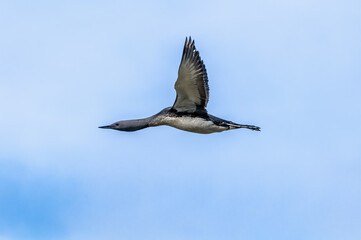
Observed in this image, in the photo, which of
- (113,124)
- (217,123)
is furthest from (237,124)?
A: (113,124)

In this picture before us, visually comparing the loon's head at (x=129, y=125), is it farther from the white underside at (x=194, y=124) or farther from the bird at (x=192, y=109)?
the white underside at (x=194, y=124)

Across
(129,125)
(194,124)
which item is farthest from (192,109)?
(129,125)

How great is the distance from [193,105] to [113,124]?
3.06m

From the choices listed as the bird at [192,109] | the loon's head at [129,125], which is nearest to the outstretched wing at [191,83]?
the bird at [192,109]

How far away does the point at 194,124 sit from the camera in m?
53.0

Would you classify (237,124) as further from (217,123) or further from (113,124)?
(113,124)

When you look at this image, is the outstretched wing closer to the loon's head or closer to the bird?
the bird

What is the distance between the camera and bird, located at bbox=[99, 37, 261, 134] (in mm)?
52406

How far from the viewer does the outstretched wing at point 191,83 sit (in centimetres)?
5222

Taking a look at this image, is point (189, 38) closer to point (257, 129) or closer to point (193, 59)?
point (193, 59)

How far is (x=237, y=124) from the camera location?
53.1m

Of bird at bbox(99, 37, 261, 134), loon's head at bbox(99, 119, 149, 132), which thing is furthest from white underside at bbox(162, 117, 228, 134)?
loon's head at bbox(99, 119, 149, 132)

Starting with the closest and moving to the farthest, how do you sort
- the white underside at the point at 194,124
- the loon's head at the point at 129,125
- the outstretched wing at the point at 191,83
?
the outstretched wing at the point at 191,83 < the white underside at the point at 194,124 < the loon's head at the point at 129,125

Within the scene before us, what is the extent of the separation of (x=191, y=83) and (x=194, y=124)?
1.48 meters
